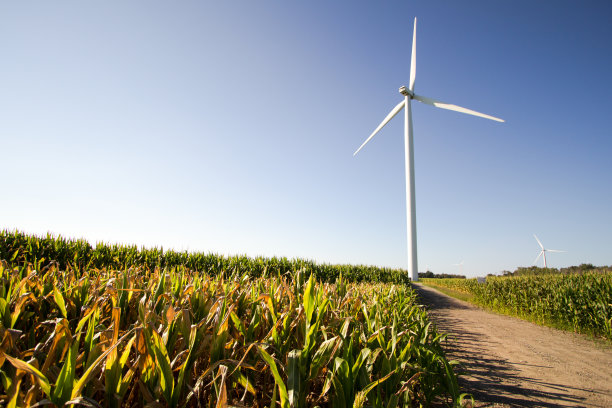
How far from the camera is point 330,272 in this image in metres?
18.8

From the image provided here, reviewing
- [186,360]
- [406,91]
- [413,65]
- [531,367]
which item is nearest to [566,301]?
[531,367]

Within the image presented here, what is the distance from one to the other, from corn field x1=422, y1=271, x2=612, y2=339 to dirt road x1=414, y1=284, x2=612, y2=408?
1.21m

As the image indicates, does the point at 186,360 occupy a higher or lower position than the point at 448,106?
lower

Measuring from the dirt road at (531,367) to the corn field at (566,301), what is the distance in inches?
47.5

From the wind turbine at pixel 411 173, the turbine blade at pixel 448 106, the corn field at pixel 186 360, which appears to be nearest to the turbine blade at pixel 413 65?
the wind turbine at pixel 411 173

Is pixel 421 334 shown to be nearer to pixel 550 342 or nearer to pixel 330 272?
pixel 550 342

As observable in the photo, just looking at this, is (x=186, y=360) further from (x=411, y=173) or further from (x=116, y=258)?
(x=411, y=173)

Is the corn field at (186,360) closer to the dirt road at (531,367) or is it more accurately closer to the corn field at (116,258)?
the dirt road at (531,367)

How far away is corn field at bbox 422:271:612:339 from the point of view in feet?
35.1

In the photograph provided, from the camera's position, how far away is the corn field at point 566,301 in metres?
10.7

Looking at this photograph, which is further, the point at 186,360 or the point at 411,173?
the point at 411,173

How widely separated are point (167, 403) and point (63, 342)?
744 mm

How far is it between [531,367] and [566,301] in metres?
8.25

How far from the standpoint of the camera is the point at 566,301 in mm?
11953
